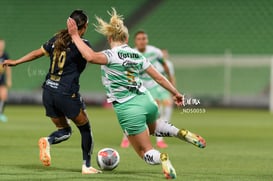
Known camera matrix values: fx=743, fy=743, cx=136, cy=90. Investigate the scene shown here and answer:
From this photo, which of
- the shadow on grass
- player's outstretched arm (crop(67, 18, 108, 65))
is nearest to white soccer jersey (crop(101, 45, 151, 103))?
player's outstretched arm (crop(67, 18, 108, 65))

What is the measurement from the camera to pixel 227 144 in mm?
15398

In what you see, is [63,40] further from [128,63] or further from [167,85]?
[167,85]

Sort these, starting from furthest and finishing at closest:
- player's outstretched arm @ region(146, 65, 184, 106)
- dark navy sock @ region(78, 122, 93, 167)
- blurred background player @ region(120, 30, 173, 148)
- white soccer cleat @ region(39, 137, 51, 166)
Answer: blurred background player @ region(120, 30, 173, 148) → dark navy sock @ region(78, 122, 93, 167) → white soccer cleat @ region(39, 137, 51, 166) → player's outstretched arm @ region(146, 65, 184, 106)

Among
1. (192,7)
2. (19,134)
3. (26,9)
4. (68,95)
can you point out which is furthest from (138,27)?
(68,95)

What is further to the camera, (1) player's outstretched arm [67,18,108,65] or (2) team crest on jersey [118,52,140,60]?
(2) team crest on jersey [118,52,140,60]

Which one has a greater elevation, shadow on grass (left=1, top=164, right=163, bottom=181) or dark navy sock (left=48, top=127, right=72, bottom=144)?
dark navy sock (left=48, top=127, right=72, bottom=144)

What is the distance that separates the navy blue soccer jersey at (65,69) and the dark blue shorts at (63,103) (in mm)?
67

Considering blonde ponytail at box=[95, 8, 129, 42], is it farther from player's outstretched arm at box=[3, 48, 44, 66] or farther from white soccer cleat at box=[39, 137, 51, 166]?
white soccer cleat at box=[39, 137, 51, 166]

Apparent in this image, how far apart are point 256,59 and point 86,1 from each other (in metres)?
8.10

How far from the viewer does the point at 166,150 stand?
13.8 meters

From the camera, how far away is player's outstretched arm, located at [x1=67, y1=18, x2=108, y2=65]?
8617 millimetres

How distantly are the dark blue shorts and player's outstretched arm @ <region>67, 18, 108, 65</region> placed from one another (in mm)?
1046

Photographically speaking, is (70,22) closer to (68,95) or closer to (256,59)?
(68,95)

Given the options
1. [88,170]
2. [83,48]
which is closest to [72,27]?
[83,48]
